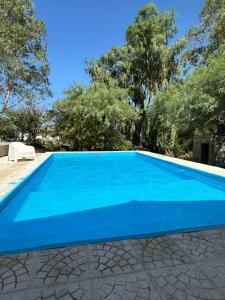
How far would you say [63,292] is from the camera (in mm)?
1572

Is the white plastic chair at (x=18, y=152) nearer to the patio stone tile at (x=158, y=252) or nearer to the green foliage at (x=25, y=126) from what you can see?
the green foliage at (x=25, y=126)

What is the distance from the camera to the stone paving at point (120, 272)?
156 cm

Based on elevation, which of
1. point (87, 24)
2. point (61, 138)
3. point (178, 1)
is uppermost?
point (178, 1)

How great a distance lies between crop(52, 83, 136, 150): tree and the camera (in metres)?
12.1

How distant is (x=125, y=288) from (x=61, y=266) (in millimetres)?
571

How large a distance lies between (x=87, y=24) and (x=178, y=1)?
552 cm

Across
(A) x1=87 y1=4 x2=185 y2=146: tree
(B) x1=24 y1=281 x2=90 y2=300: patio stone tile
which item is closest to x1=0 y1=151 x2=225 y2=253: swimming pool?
(B) x1=24 y1=281 x2=90 y2=300: patio stone tile

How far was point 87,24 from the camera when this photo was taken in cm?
1391

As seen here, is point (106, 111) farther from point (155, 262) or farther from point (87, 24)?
point (155, 262)

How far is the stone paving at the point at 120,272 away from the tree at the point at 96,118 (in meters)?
10.2

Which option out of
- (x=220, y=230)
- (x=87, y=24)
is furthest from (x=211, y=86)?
(x=87, y=24)

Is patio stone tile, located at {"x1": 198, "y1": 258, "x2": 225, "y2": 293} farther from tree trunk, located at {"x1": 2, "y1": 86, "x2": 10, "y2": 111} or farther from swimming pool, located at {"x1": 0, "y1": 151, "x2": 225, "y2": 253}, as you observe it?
tree trunk, located at {"x1": 2, "y1": 86, "x2": 10, "y2": 111}

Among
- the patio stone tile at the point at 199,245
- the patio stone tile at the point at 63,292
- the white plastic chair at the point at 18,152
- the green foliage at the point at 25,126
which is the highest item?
the green foliage at the point at 25,126

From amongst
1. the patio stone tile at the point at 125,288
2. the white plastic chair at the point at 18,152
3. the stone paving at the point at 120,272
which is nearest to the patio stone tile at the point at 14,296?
the stone paving at the point at 120,272
